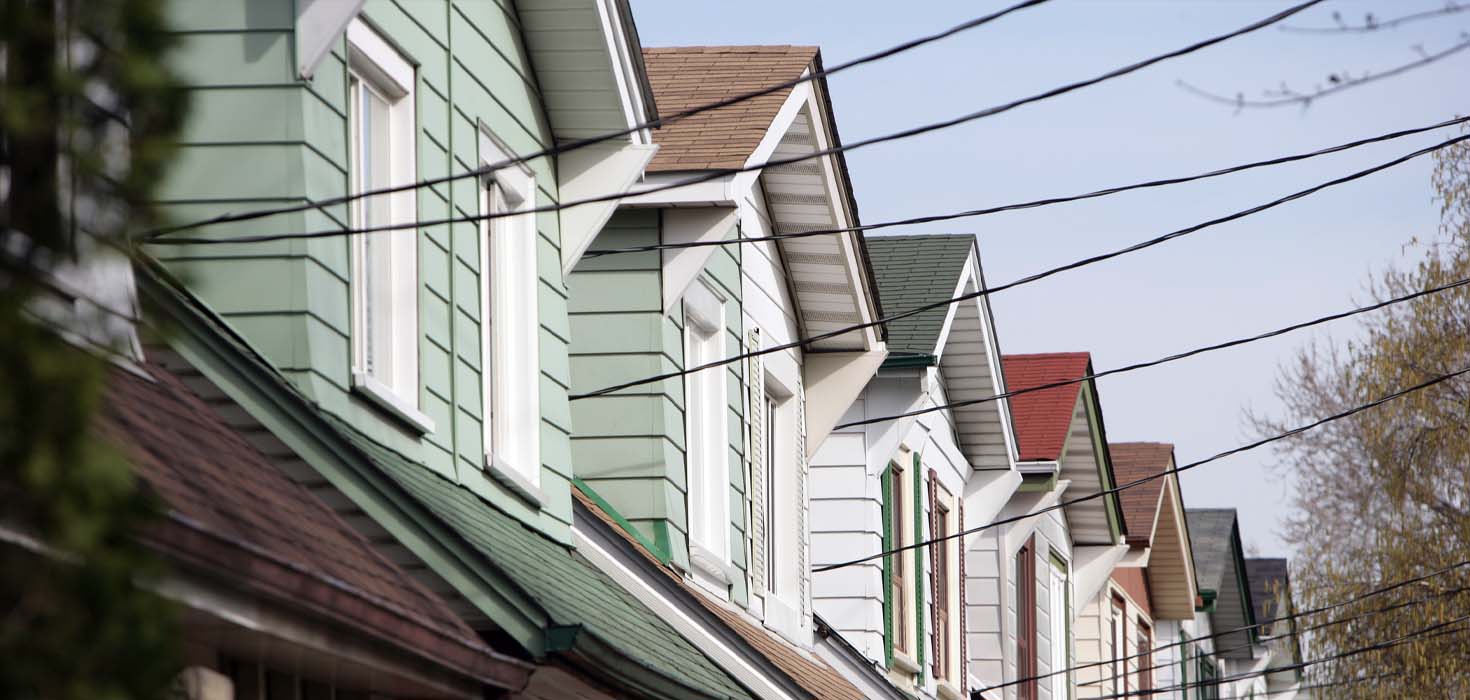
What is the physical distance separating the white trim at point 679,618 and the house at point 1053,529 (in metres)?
9.93

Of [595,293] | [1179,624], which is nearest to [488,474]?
[595,293]

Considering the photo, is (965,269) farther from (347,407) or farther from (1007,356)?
(347,407)

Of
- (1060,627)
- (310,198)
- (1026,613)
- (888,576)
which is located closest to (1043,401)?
(1026,613)

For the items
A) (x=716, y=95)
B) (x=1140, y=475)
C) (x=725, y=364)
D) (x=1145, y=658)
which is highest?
(x=1140, y=475)

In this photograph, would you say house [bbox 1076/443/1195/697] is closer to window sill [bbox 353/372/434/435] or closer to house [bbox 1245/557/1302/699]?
house [bbox 1245/557/1302/699]

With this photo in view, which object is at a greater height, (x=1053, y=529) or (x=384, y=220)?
(x=1053, y=529)

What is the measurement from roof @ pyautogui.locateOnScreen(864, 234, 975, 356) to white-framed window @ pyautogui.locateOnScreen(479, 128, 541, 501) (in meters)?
7.64

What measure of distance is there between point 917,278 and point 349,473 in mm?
12209

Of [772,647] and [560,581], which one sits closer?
[560,581]

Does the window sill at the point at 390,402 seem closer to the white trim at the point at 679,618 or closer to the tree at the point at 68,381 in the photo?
the white trim at the point at 679,618

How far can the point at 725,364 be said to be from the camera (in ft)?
45.9

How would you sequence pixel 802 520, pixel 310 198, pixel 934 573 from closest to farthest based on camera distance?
pixel 310 198, pixel 802 520, pixel 934 573

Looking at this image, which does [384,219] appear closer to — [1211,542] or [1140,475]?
[1140,475]

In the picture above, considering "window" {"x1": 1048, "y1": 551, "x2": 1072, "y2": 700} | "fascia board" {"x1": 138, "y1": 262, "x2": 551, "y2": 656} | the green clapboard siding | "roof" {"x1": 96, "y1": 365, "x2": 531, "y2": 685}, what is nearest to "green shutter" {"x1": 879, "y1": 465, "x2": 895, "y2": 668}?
"window" {"x1": 1048, "y1": 551, "x2": 1072, "y2": 700}
